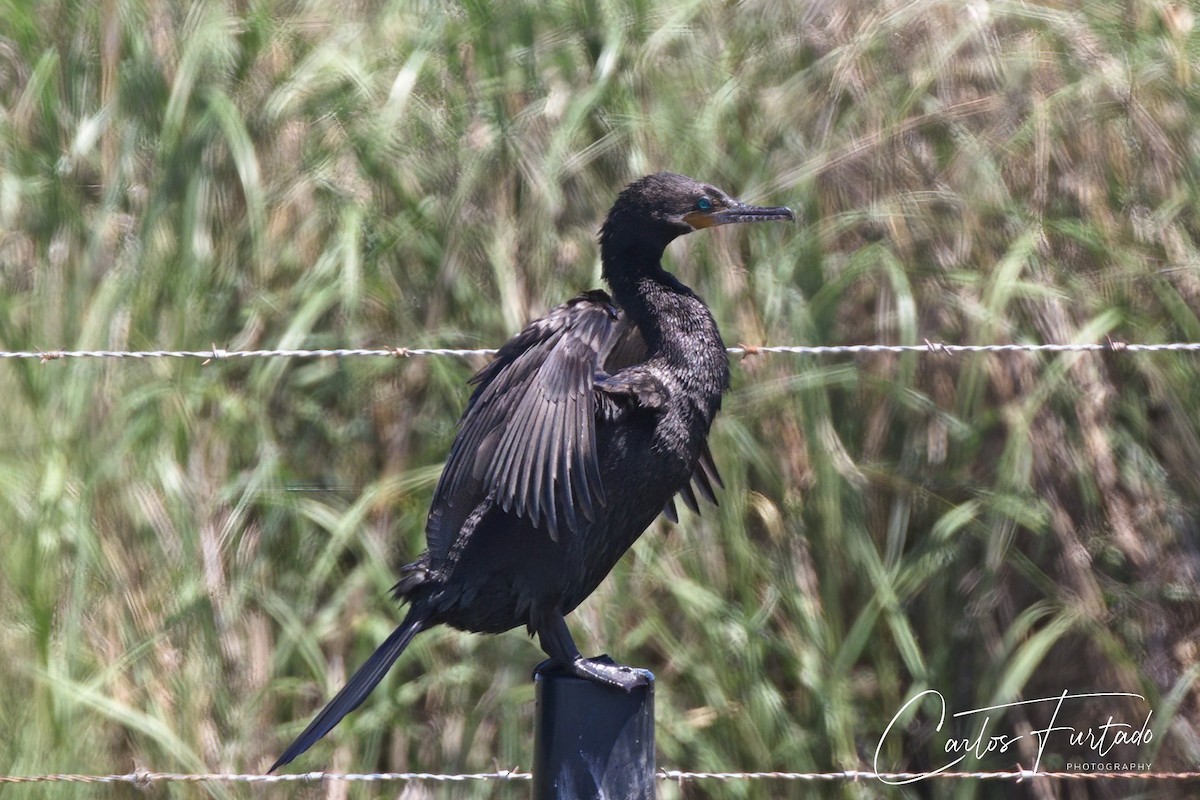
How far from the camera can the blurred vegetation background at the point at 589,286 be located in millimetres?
2918

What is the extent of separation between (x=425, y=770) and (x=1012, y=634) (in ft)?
4.21

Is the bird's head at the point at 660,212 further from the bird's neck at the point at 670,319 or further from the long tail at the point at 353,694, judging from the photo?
the long tail at the point at 353,694

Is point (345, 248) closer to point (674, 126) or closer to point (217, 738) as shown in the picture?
point (674, 126)

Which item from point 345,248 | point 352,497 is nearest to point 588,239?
point 345,248

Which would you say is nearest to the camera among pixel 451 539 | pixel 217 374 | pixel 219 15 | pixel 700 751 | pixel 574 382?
pixel 574 382

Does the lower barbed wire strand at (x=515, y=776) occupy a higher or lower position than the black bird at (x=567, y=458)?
lower

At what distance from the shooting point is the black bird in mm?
2027

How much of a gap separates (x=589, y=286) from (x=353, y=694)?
1.34 m

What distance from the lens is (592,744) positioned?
1.80 metres

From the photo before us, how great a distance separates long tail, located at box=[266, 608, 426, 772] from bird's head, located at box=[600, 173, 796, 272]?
29.5 inches

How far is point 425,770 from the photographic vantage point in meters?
2.97

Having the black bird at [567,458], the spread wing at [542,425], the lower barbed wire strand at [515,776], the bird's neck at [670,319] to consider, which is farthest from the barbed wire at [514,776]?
the bird's neck at [670,319]

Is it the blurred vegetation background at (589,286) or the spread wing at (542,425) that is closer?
the spread wing at (542,425)

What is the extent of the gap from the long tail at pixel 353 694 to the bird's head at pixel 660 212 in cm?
75
